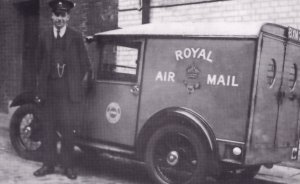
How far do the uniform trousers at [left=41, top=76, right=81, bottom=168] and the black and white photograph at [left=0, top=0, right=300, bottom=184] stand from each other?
0.04 ft

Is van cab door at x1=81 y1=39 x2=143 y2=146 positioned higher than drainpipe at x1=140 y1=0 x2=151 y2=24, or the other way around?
drainpipe at x1=140 y1=0 x2=151 y2=24

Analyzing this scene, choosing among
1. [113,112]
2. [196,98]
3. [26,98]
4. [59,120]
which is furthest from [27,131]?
[196,98]

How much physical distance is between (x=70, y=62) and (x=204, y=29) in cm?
174

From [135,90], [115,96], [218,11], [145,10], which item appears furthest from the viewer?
[145,10]

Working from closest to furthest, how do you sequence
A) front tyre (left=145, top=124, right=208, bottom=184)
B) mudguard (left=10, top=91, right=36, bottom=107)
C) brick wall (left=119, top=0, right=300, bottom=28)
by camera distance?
front tyre (left=145, top=124, right=208, bottom=184) < mudguard (left=10, top=91, right=36, bottom=107) < brick wall (left=119, top=0, right=300, bottom=28)

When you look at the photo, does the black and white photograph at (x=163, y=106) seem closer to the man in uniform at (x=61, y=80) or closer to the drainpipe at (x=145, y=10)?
the man in uniform at (x=61, y=80)

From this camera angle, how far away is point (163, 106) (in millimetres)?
5426

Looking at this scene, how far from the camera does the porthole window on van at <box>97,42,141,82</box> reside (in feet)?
19.0

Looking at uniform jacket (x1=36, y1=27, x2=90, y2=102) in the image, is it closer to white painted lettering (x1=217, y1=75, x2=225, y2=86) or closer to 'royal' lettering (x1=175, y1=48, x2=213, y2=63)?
'royal' lettering (x1=175, y1=48, x2=213, y2=63)

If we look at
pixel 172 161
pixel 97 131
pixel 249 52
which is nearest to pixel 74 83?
pixel 97 131

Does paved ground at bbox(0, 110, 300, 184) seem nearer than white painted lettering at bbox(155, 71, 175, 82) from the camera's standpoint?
No

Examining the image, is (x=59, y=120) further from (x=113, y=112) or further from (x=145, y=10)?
(x=145, y=10)

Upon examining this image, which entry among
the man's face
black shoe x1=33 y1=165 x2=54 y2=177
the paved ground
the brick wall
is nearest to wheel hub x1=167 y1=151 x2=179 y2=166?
the paved ground

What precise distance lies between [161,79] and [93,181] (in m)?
1.54
